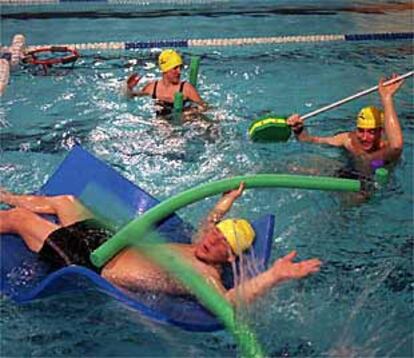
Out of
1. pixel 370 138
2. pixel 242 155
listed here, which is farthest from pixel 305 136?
pixel 242 155

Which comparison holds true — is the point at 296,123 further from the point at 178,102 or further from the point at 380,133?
the point at 178,102

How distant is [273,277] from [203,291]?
0.95ft

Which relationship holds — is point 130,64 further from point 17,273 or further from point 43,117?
point 17,273

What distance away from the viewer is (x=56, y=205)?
13.0ft

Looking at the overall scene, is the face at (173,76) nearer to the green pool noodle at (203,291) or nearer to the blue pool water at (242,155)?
the blue pool water at (242,155)

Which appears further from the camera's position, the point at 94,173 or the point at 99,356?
the point at 94,173

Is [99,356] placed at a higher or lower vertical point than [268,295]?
lower

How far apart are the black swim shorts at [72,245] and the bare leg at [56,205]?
0.17 metres

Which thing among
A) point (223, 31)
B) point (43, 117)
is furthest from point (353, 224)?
point (223, 31)

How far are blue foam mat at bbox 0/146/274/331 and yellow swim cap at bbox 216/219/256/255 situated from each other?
0.08 meters

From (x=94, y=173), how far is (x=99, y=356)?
1284 mm

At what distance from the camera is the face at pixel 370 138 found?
470 centimetres

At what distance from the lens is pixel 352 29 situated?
962cm

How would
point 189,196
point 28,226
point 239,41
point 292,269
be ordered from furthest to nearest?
point 239,41, point 28,226, point 189,196, point 292,269
